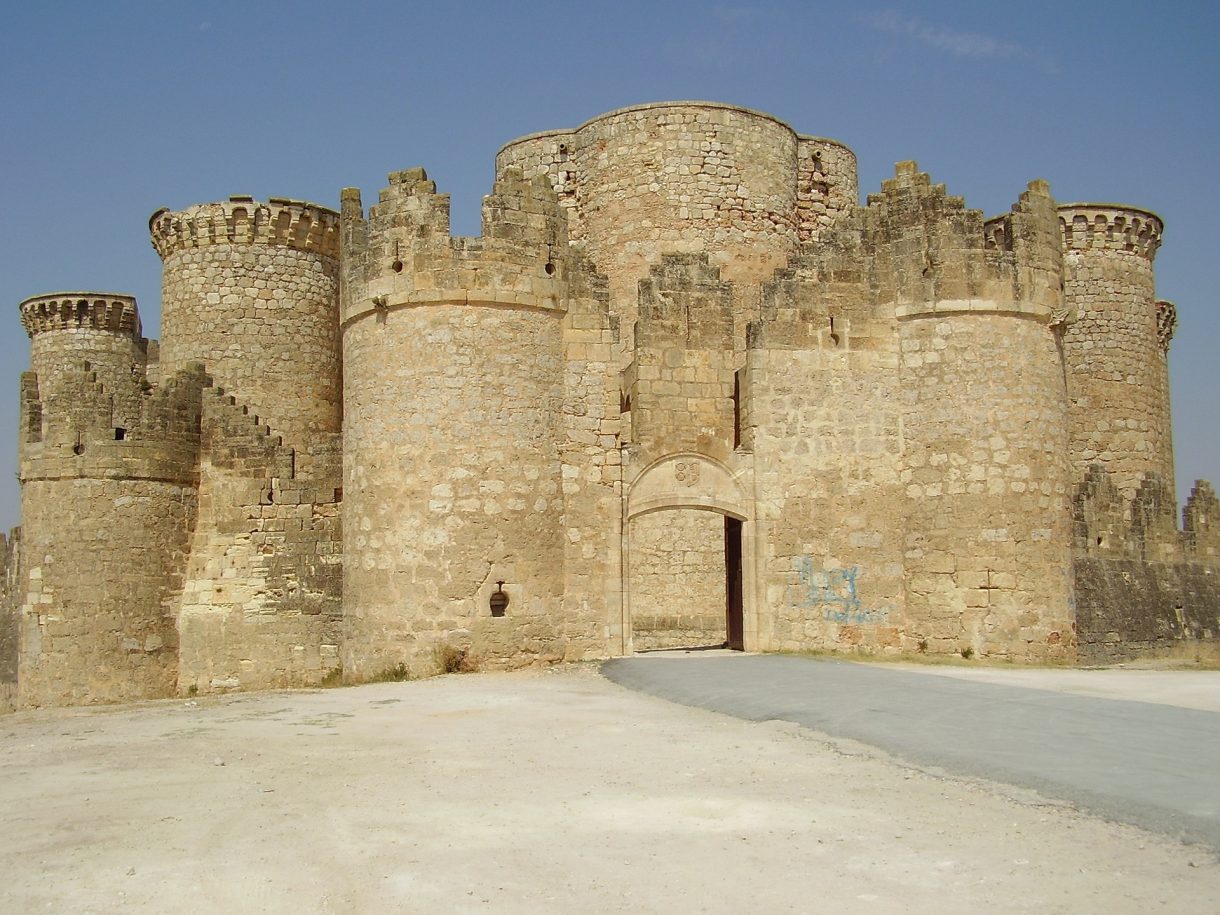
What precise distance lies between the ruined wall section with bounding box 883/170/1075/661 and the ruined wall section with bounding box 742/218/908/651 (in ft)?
0.91

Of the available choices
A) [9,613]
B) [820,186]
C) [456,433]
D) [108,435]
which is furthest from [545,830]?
[9,613]

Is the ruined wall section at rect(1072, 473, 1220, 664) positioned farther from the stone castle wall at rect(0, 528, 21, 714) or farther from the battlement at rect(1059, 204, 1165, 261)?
the stone castle wall at rect(0, 528, 21, 714)

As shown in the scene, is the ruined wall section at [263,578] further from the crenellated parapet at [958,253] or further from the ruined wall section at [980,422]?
the crenellated parapet at [958,253]

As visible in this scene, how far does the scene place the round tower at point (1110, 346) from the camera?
1089 inches

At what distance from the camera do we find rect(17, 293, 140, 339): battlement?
30031 millimetres

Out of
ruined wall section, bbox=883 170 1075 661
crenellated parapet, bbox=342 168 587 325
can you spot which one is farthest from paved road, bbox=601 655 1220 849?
crenellated parapet, bbox=342 168 587 325

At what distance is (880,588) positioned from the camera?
17281mm

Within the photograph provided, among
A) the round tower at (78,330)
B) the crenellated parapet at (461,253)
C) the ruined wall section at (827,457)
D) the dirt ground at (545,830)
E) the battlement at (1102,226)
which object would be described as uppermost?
the battlement at (1102,226)

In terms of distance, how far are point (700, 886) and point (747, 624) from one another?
1122 centimetres

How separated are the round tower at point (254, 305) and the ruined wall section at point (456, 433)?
6211 mm

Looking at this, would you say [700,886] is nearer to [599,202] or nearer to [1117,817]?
[1117,817]

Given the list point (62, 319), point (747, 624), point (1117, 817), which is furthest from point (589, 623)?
point (62, 319)

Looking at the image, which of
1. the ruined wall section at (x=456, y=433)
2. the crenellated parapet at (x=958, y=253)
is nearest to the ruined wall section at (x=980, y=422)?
the crenellated parapet at (x=958, y=253)

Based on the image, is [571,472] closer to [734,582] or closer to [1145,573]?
[734,582]
